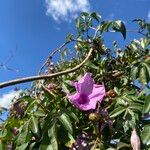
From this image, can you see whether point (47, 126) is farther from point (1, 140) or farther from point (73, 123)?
point (1, 140)

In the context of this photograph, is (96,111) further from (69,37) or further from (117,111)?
(69,37)

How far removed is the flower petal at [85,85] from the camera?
1809 millimetres

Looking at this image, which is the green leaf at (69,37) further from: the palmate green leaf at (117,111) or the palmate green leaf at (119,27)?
the palmate green leaf at (117,111)

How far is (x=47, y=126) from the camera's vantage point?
175 cm

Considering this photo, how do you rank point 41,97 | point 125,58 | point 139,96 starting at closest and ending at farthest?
point 139,96
point 41,97
point 125,58

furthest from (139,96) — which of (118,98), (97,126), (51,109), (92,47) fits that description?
(92,47)

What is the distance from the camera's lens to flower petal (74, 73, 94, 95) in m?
1.81

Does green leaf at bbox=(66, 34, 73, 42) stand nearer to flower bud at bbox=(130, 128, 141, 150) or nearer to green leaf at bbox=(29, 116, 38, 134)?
green leaf at bbox=(29, 116, 38, 134)

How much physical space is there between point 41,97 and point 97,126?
1.29 feet

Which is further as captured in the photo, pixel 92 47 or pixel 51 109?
pixel 92 47

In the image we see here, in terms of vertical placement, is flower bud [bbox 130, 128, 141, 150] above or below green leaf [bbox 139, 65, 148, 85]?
below

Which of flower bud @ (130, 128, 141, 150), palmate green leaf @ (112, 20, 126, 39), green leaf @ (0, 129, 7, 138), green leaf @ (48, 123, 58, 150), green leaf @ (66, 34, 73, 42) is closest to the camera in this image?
flower bud @ (130, 128, 141, 150)

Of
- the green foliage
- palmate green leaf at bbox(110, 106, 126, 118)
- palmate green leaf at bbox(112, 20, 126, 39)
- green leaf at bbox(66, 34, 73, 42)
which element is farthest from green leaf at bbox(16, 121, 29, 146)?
green leaf at bbox(66, 34, 73, 42)

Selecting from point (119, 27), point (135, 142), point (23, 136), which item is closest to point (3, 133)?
point (23, 136)
